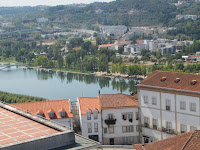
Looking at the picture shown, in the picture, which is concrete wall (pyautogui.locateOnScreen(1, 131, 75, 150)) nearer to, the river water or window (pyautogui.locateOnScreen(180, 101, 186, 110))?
window (pyautogui.locateOnScreen(180, 101, 186, 110))

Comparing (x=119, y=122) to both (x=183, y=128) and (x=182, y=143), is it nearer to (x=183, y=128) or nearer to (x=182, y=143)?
(x=183, y=128)

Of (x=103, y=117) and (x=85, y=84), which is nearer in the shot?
(x=103, y=117)

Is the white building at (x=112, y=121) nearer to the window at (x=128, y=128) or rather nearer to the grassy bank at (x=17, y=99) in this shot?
the window at (x=128, y=128)

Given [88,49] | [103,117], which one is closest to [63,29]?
[88,49]

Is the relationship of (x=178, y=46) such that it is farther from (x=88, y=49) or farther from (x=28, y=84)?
(x=28, y=84)

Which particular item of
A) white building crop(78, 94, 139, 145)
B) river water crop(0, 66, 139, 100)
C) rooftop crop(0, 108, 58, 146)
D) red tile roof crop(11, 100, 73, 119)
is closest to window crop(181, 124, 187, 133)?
white building crop(78, 94, 139, 145)

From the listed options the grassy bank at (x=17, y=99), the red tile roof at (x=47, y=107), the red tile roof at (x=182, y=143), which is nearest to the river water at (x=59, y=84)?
the grassy bank at (x=17, y=99)
